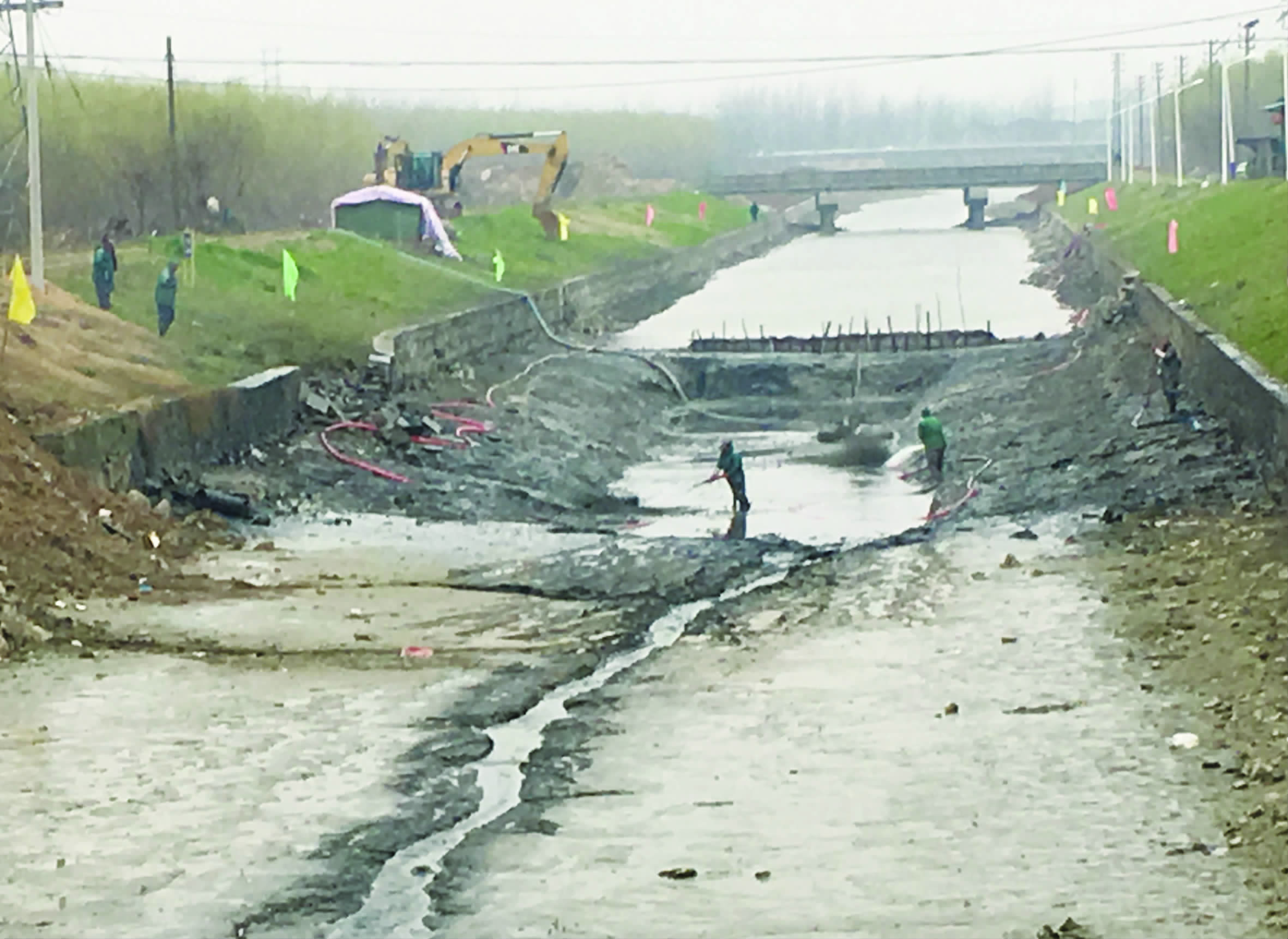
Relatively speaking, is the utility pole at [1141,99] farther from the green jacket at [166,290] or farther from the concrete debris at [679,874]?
the concrete debris at [679,874]

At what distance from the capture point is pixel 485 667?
15.5 meters

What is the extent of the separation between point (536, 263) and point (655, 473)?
31011mm

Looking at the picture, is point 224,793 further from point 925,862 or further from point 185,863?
point 925,862

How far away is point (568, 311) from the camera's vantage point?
5878 cm

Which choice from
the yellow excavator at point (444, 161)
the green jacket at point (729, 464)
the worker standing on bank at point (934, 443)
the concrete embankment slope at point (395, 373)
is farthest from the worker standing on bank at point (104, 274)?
the yellow excavator at point (444, 161)

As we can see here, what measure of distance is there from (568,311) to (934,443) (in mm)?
29391

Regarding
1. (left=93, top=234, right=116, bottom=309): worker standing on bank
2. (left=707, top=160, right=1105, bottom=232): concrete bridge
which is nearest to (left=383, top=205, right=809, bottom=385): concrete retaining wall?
(left=93, top=234, right=116, bottom=309): worker standing on bank

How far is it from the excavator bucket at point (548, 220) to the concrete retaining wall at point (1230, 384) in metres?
34.1

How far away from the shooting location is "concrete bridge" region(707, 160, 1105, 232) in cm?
11625

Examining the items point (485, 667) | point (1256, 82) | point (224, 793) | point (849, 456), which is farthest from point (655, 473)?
point (1256, 82)

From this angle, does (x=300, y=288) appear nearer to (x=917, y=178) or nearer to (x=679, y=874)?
(x=679, y=874)

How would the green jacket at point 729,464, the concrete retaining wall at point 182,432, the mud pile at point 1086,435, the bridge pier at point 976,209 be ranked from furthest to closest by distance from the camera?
the bridge pier at point 976,209 < the green jacket at point 729,464 < the mud pile at point 1086,435 < the concrete retaining wall at point 182,432

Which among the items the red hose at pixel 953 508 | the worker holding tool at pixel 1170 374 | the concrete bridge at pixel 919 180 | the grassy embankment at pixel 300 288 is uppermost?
the concrete bridge at pixel 919 180

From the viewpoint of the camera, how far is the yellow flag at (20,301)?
87.9 feet
